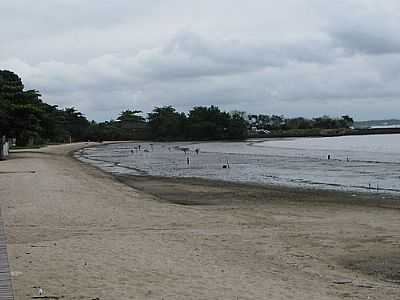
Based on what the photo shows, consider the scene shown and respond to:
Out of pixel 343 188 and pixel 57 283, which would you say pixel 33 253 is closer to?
pixel 57 283

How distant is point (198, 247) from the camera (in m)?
12.3

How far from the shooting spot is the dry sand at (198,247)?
29.0 feet

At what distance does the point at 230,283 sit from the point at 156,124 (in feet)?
507

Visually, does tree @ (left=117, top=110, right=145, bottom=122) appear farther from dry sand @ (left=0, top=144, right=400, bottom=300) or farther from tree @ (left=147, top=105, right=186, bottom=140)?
dry sand @ (left=0, top=144, right=400, bottom=300)

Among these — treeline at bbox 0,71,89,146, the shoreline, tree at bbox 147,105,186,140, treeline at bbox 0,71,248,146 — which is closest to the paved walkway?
the shoreline

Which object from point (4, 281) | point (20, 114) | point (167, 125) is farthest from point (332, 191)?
point (167, 125)

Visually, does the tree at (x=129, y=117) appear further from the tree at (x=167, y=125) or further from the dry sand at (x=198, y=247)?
the dry sand at (x=198, y=247)

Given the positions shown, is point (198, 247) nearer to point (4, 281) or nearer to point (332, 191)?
point (4, 281)

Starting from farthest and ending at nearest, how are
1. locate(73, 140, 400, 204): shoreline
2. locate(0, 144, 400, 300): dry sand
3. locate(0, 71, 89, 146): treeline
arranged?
1. locate(0, 71, 89, 146): treeline
2. locate(73, 140, 400, 204): shoreline
3. locate(0, 144, 400, 300): dry sand

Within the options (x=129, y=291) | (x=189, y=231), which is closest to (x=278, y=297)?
(x=129, y=291)

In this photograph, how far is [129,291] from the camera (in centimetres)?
844

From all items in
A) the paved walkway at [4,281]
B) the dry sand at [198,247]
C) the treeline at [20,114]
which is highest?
the treeline at [20,114]

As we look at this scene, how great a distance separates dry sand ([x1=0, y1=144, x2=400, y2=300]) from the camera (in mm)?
8852

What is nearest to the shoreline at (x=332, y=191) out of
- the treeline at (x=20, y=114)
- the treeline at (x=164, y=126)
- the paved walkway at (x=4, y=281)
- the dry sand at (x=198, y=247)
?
the dry sand at (x=198, y=247)
